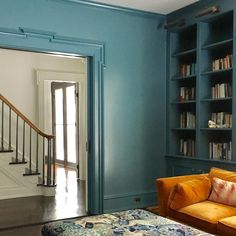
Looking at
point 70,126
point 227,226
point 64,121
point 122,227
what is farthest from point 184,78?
point 64,121

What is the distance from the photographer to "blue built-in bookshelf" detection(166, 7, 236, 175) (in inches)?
168

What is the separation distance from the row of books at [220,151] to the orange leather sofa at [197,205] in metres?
0.60

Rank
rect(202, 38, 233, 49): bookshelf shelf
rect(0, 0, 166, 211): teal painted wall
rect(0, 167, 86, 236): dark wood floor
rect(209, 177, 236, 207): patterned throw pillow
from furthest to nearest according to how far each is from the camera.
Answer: rect(0, 0, 166, 211): teal painted wall < rect(202, 38, 233, 49): bookshelf shelf < rect(0, 167, 86, 236): dark wood floor < rect(209, 177, 236, 207): patterned throw pillow

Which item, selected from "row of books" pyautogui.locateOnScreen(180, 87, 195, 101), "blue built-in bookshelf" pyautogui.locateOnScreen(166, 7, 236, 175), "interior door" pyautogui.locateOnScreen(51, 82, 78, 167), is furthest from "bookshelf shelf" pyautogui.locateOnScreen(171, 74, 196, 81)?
"interior door" pyautogui.locateOnScreen(51, 82, 78, 167)

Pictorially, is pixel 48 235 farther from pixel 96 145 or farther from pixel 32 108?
pixel 32 108

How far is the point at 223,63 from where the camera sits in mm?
4273

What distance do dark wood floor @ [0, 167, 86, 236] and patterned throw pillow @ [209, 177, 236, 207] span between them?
74.3 inches

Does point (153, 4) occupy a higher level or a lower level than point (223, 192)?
higher

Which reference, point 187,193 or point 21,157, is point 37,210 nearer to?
point 21,157

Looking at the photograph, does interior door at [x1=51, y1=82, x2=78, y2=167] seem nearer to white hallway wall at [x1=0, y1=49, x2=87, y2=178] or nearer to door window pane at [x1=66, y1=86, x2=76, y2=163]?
door window pane at [x1=66, y1=86, x2=76, y2=163]

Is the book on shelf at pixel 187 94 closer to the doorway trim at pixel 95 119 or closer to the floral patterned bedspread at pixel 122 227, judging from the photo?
the doorway trim at pixel 95 119

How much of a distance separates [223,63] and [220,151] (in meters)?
1.14

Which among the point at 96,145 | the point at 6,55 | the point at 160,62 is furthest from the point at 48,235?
the point at 6,55

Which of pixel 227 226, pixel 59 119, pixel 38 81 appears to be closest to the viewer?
pixel 227 226
